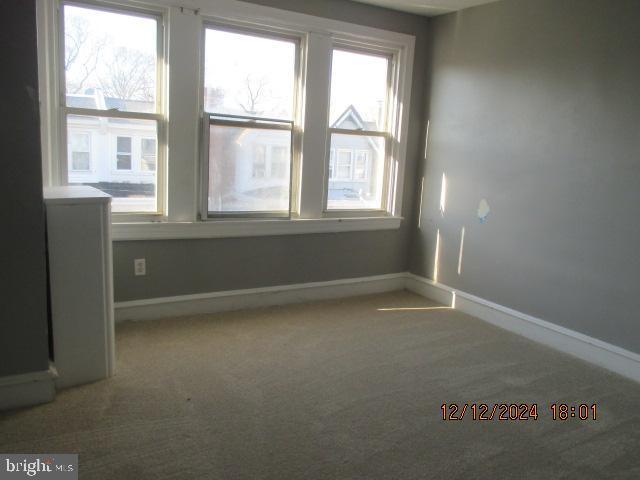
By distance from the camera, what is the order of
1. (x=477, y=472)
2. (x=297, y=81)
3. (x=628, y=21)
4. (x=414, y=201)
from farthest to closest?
(x=414, y=201), (x=297, y=81), (x=628, y=21), (x=477, y=472)

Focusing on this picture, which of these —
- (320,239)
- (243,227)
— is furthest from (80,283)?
(320,239)

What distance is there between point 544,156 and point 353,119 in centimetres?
146

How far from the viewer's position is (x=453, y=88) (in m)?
4.00

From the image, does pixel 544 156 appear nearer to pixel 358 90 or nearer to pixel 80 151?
pixel 358 90

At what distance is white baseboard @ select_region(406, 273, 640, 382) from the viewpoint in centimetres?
296

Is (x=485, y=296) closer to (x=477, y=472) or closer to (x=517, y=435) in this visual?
(x=517, y=435)

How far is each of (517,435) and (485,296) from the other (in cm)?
164

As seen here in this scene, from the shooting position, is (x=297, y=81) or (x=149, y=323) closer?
(x=149, y=323)

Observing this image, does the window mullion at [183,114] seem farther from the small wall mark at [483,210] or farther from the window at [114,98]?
the small wall mark at [483,210]

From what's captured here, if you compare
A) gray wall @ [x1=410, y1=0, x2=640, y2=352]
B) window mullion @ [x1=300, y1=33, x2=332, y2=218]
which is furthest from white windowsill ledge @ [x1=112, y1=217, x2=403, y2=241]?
gray wall @ [x1=410, y1=0, x2=640, y2=352]

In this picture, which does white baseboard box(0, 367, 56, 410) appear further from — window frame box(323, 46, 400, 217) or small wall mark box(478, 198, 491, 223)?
small wall mark box(478, 198, 491, 223)

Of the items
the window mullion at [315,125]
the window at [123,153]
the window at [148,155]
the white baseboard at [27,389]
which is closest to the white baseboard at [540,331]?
the window mullion at [315,125]

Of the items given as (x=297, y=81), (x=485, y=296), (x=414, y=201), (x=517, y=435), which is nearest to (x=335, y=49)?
(x=297, y=81)

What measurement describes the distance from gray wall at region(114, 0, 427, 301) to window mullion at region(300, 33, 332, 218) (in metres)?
0.22
